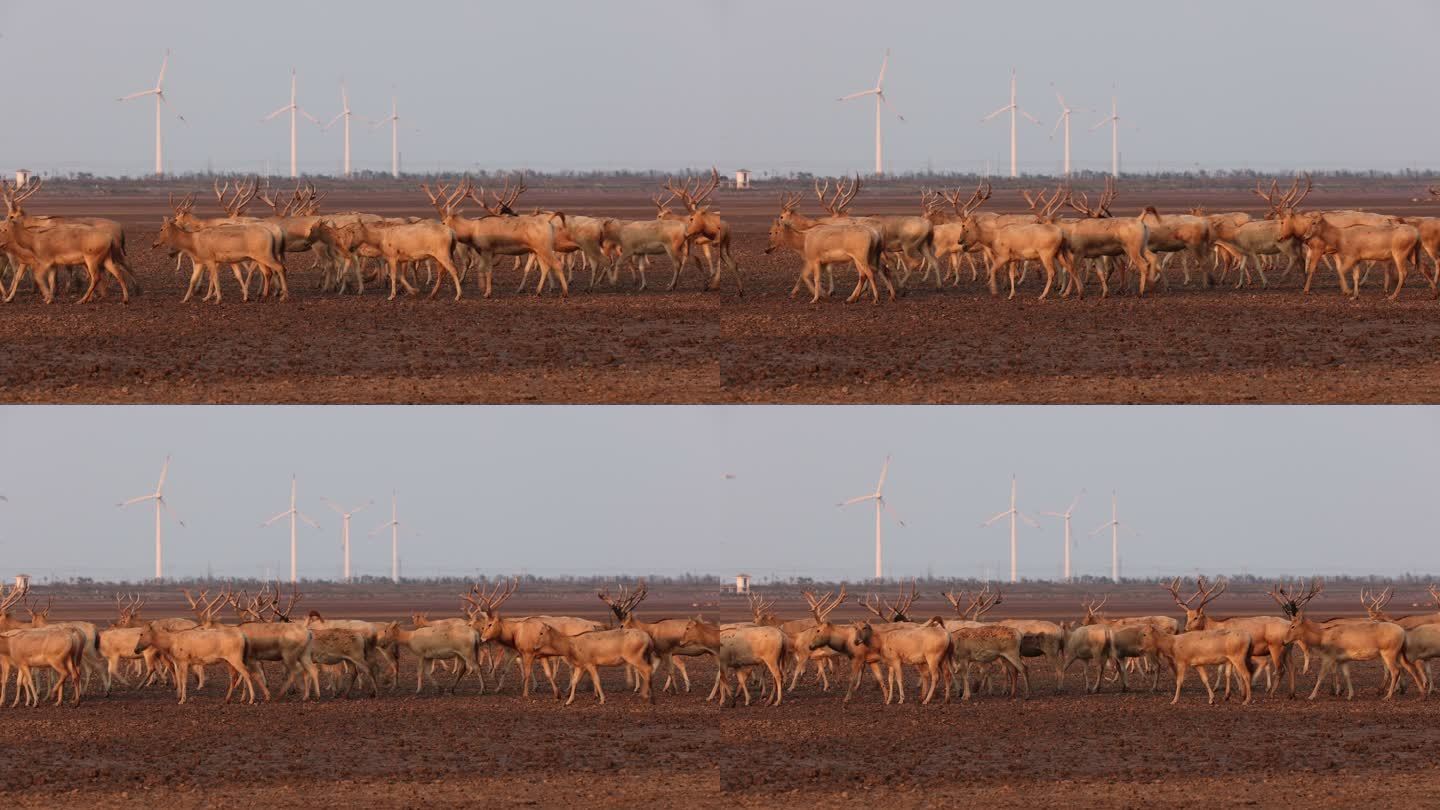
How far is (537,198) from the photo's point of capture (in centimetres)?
9262

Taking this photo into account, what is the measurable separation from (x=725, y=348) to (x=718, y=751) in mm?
8219

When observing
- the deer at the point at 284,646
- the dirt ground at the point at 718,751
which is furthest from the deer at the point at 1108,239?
the deer at the point at 284,646

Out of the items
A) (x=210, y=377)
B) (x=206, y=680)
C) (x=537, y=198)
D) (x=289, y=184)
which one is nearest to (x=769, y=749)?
(x=210, y=377)

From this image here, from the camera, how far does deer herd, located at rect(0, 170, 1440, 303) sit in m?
31.9

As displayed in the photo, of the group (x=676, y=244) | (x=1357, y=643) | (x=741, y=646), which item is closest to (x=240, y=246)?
(x=676, y=244)

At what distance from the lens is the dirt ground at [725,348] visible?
27031mm

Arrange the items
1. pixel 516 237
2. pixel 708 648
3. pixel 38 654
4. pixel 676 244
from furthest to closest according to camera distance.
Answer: pixel 676 244, pixel 516 237, pixel 708 648, pixel 38 654

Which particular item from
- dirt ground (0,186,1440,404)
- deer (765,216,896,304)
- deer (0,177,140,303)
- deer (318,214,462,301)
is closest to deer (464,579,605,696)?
dirt ground (0,186,1440,404)

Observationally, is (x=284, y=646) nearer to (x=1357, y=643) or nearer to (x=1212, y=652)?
(x=1212, y=652)

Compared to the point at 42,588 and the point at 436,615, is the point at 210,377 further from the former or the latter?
the point at 42,588

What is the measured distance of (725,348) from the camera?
97.1 ft

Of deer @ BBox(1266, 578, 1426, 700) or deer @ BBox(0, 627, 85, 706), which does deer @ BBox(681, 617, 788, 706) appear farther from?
deer @ BBox(0, 627, 85, 706)

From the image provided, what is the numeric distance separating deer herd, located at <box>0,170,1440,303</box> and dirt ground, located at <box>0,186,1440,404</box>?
538mm

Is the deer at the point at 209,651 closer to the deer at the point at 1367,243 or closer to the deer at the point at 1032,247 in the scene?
the deer at the point at 1032,247
